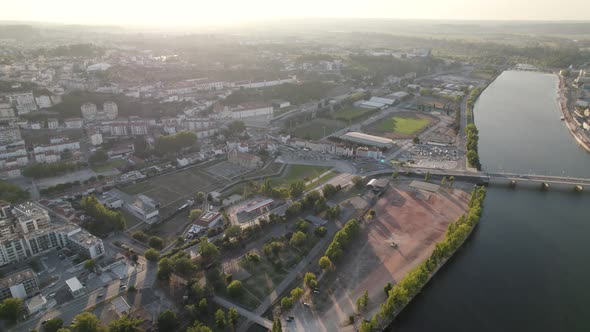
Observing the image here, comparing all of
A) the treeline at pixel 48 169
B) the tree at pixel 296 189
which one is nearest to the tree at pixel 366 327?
the tree at pixel 296 189

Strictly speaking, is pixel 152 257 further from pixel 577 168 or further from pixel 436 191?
pixel 577 168

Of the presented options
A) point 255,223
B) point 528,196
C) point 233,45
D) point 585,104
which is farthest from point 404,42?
point 255,223

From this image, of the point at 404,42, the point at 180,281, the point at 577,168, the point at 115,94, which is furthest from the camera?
the point at 404,42

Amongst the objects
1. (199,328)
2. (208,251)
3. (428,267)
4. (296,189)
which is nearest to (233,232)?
(208,251)

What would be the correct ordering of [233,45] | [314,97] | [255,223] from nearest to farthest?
[255,223] < [314,97] < [233,45]

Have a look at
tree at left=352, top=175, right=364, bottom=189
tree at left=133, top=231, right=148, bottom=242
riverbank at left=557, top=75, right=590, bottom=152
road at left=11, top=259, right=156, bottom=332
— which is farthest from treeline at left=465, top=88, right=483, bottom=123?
road at left=11, top=259, right=156, bottom=332

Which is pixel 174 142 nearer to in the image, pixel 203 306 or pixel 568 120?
pixel 203 306
